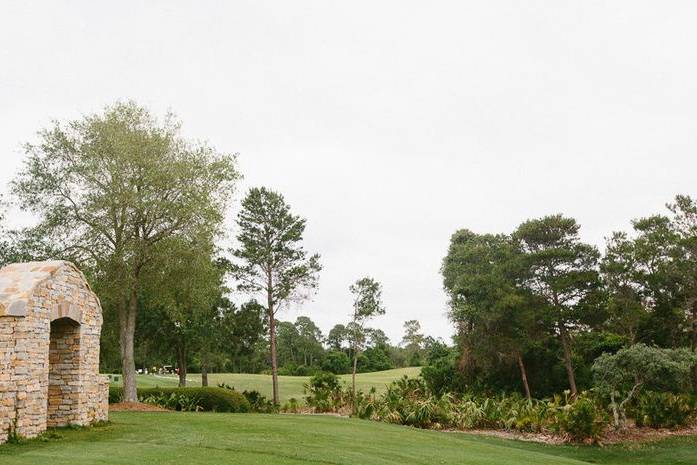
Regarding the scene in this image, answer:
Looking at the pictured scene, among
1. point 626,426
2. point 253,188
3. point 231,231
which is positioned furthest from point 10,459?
point 253,188

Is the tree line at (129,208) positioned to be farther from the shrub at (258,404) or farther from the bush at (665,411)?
the bush at (665,411)

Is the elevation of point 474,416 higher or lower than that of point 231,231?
lower

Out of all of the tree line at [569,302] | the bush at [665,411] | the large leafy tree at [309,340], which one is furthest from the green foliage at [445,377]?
the large leafy tree at [309,340]

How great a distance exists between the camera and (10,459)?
35.7 feet

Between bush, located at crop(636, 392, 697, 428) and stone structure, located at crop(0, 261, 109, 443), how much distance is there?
21862 millimetres

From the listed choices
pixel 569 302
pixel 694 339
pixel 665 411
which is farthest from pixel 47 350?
pixel 694 339

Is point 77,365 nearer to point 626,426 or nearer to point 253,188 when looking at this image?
point 626,426

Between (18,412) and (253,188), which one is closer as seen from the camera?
(18,412)

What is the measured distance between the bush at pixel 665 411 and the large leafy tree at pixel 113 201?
20601mm

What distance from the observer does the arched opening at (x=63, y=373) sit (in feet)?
Answer: 51.5

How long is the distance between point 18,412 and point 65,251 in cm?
1429

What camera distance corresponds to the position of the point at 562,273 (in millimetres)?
34312

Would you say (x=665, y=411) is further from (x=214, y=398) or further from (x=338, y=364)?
(x=338, y=364)

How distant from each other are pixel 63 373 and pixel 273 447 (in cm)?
634
